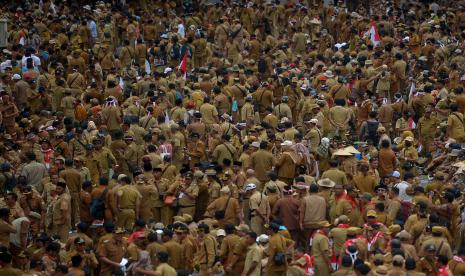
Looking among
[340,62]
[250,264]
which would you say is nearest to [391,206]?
[250,264]

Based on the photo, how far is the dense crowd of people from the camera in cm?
1834

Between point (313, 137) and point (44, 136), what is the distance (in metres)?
5.41

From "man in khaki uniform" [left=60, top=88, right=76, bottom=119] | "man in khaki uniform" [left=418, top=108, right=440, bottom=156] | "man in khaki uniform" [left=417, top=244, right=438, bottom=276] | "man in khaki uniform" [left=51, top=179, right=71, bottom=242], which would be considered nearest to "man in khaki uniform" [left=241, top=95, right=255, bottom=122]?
"man in khaki uniform" [left=418, top=108, right=440, bottom=156]

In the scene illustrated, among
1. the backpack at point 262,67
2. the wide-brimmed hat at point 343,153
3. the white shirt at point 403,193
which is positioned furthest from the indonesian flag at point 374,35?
the white shirt at point 403,193

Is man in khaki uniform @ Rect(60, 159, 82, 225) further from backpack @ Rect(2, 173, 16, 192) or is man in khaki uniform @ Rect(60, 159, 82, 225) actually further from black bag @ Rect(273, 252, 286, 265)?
black bag @ Rect(273, 252, 286, 265)

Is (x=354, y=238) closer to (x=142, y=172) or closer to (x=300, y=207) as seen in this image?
(x=300, y=207)

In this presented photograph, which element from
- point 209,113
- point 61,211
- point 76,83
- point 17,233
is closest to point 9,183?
point 61,211

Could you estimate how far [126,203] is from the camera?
20.6m

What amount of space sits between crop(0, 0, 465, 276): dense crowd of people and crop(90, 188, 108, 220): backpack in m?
0.03

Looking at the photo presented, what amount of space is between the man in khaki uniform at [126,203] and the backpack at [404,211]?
14.9 ft

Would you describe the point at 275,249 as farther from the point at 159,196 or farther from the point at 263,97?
the point at 263,97

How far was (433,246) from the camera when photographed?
58.5 feet

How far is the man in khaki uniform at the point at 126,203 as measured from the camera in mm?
20547

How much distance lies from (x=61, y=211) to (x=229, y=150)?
4172 mm
